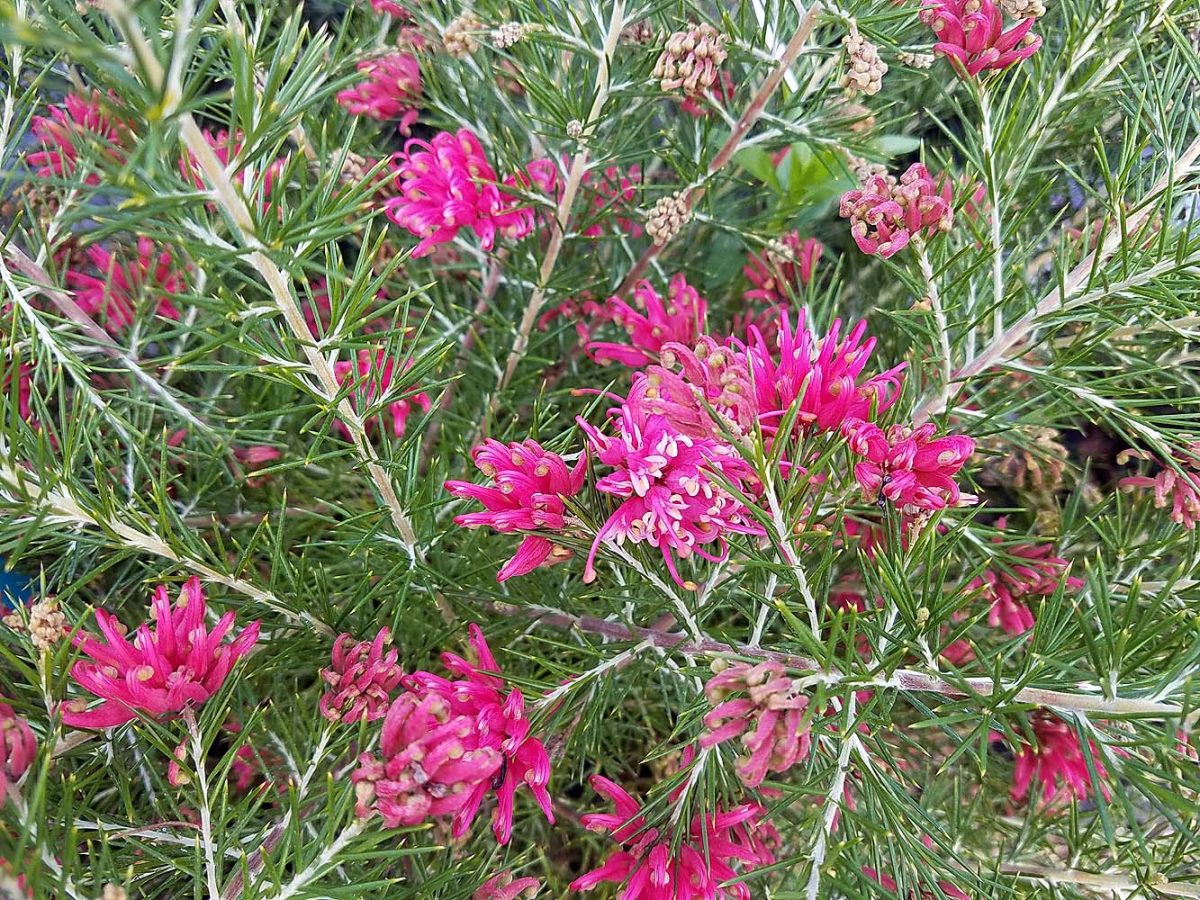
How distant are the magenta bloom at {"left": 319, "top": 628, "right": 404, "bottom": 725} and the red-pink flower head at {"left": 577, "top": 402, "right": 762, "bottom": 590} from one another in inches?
9.6

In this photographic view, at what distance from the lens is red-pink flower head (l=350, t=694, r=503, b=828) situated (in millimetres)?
545

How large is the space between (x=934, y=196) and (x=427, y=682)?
0.63 meters

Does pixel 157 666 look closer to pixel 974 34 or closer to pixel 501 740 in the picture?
pixel 501 740

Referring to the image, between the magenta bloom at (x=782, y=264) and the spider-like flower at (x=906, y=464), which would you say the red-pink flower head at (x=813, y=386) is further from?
the magenta bloom at (x=782, y=264)

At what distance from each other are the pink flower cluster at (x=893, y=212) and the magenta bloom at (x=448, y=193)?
0.43m

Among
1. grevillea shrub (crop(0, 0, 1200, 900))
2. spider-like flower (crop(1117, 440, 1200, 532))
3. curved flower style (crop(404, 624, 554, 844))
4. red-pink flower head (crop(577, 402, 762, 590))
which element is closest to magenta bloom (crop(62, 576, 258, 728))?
grevillea shrub (crop(0, 0, 1200, 900))

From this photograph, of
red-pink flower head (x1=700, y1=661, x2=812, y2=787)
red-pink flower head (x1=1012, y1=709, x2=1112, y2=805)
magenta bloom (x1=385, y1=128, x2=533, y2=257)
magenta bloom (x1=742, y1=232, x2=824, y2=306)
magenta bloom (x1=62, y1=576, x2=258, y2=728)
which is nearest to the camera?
red-pink flower head (x1=700, y1=661, x2=812, y2=787)

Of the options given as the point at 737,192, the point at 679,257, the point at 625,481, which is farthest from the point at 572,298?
the point at 625,481

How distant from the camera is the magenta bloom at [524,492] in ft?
2.19

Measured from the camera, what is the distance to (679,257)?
4.81 ft

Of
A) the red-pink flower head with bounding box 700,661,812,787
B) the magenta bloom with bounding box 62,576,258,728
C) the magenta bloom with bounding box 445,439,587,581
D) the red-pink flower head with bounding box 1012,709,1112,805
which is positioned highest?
→ the magenta bloom with bounding box 445,439,587,581

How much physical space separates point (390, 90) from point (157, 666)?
914mm

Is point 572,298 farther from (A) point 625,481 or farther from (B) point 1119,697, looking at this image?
(B) point 1119,697

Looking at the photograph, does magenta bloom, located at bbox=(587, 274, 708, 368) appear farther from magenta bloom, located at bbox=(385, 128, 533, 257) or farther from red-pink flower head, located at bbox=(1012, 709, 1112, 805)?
red-pink flower head, located at bbox=(1012, 709, 1112, 805)
